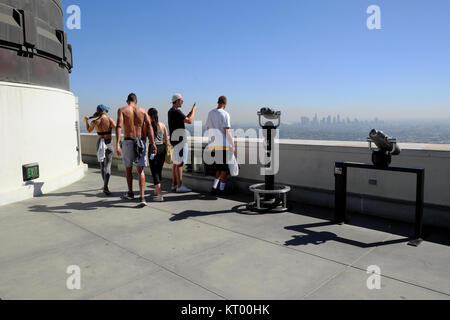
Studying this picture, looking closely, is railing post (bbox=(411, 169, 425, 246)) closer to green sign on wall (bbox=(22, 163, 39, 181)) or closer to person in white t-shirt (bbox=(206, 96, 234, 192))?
person in white t-shirt (bbox=(206, 96, 234, 192))

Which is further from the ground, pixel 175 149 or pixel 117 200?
pixel 175 149

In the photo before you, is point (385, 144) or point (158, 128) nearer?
point (385, 144)

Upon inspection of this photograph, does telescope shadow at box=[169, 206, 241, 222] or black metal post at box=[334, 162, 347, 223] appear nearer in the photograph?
black metal post at box=[334, 162, 347, 223]

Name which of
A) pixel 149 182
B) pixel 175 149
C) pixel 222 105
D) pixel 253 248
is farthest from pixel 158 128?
pixel 253 248

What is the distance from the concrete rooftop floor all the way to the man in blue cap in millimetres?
1355

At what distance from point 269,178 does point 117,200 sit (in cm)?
305

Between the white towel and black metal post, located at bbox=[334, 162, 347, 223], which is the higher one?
the white towel

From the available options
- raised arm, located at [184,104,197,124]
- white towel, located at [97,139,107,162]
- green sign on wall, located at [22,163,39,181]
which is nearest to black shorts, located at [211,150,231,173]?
raised arm, located at [184,104,197,124]

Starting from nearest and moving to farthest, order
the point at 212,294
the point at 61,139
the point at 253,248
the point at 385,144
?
the point at 212,294
the point at 253,248
the point at 385,144
the point at 61,139

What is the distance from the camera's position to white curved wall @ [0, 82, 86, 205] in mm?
6625

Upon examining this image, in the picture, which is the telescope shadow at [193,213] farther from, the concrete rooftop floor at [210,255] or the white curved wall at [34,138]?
the white curved wall at [34,138]

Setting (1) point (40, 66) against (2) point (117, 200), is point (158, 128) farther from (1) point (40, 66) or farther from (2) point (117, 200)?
(1) point (40, 66)

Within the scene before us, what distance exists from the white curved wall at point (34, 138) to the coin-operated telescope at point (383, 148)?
649cm

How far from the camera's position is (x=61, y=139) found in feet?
27.6
